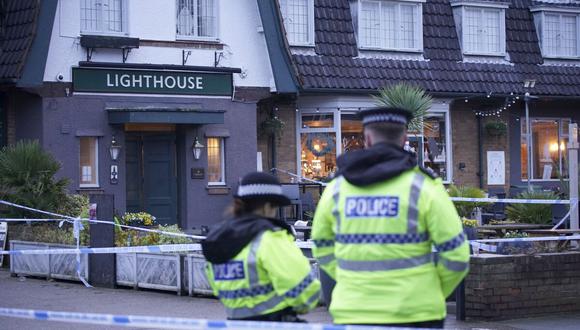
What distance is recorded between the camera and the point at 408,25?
90.1 feet

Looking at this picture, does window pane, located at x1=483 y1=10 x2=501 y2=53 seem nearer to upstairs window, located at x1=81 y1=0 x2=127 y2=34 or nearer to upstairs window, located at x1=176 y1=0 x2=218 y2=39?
upstairs window, located at x1=176 y1=0 x2=218 y2=39

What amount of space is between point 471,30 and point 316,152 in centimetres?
540

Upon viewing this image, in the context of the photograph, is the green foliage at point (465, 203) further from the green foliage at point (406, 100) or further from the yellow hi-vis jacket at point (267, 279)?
the yellow hi-vis jacket at point (267, 279)

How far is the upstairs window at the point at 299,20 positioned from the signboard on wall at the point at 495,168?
5787 millimetres

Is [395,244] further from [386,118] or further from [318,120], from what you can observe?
[318,120]

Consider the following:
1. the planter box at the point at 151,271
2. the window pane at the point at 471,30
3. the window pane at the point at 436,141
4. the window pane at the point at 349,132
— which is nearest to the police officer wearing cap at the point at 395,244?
the planter box at the point at 151,271

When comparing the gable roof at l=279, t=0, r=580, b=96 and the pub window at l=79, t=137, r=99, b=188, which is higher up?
the gable roof at l=279, t=0, r=580, b=96

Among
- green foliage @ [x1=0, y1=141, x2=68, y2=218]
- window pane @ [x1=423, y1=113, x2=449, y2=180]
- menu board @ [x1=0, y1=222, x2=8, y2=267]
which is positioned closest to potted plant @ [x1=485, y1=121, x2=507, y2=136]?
window pane @ [x1=423, y1=113, x2=449, y2=180]

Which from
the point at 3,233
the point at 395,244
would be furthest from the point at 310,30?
the point at 395,244

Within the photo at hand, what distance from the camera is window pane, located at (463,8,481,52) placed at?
28.1 metres

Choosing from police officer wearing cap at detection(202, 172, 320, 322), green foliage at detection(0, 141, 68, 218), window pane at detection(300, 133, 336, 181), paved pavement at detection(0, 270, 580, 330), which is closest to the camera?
police officer wearing cap at detection(202, 172, 320, 322)

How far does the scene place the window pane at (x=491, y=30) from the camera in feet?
93.4

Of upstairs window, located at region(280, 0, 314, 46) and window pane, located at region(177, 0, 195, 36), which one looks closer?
window pane, located at region(177, 0, 195, 36)

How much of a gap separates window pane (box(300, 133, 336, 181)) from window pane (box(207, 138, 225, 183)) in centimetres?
235
